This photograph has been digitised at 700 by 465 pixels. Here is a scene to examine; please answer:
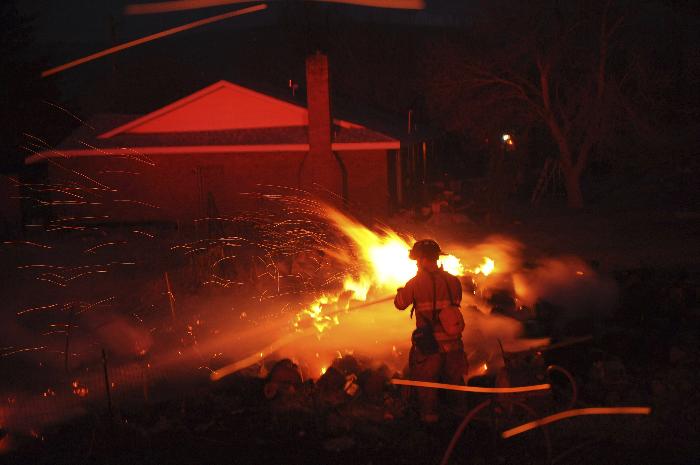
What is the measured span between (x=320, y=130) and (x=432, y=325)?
1284 centimetres

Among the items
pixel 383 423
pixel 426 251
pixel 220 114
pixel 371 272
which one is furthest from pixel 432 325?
pixel 220 114

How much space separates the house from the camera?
1938 centimetres

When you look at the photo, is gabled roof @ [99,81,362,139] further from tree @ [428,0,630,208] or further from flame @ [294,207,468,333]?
flame @ [294,207,468,333]

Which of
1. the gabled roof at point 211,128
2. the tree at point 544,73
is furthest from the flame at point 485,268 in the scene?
the tree at point 544,73

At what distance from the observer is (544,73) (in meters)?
23.0

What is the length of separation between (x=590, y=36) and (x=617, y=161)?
4.31 metres

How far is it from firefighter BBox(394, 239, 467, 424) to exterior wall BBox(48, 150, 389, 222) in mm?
12708

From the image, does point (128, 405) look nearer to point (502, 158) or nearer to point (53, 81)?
point (502, 158)

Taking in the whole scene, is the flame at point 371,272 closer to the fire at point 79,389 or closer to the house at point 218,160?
the fire at point 79,389

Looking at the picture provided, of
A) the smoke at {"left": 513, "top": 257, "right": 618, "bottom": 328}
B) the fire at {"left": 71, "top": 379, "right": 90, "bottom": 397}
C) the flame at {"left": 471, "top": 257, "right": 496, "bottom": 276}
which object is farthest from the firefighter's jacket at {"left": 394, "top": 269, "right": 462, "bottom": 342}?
the flame at {"left": 471, "top": 257, "right": 496, "bottom": 276}

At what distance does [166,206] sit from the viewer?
842 inches

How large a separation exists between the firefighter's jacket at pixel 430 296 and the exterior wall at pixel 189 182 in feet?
41.7

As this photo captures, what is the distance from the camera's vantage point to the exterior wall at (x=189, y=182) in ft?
64.2

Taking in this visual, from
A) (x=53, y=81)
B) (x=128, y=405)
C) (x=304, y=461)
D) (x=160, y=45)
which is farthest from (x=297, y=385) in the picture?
(x=160, y=45)
